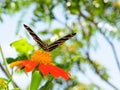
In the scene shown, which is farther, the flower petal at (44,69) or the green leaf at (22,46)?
the green leaf at (22,46)

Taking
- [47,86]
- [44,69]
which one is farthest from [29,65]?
[47,86]

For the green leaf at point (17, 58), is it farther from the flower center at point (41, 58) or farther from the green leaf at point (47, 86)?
the green leaf at point (47, 86)

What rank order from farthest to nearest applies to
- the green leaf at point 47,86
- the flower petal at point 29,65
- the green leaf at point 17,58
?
the green leaf at point 17,58
the flower petal at point 29,65
the green leaf at point 47,86

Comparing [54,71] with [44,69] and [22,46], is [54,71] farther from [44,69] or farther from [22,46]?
[22,46]

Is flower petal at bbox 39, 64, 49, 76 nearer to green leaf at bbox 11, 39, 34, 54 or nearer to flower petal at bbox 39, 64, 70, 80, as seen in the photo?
flower petal at bbox 39, 64, 70, 80

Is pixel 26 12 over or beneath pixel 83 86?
over

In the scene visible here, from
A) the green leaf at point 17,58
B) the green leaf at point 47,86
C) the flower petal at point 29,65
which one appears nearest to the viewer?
the green leaf at point 47,86

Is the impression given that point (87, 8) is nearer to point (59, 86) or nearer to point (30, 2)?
point (30, 2)

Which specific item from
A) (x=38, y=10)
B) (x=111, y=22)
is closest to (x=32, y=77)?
(x=38, y=10)

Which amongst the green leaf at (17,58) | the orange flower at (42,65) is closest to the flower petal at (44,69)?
the orange flower at (42,65)
